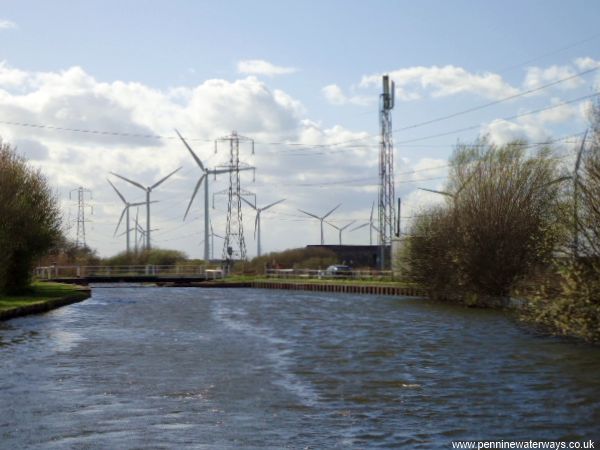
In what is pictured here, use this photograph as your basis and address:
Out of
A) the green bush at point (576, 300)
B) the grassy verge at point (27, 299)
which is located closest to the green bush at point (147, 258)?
the grassy verge at point (27, 299)

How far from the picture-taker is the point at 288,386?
749 inches

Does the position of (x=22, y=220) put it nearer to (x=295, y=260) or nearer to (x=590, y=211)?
(x=590, y=211)

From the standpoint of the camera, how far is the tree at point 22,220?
1603 inches

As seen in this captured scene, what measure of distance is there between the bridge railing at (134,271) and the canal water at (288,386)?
180 feet

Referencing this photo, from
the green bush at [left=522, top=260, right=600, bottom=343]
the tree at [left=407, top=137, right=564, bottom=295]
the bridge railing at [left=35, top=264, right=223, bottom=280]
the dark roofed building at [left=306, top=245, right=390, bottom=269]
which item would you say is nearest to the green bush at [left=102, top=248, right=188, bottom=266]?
the bridge railing at [left=35, top=264, right=223, bottom=280]

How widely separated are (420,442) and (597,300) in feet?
44.4

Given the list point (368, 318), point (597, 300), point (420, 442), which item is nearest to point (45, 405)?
point (420, 442)

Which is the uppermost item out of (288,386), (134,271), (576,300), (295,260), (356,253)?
(356,253)

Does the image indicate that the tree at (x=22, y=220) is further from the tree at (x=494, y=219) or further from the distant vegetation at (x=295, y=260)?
the distant vegetation at (x=295, y=260)

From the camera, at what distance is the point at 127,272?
95688mm

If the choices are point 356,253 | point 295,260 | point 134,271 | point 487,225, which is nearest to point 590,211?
point 487,225

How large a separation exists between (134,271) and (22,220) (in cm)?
5259

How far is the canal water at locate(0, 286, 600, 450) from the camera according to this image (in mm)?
14039

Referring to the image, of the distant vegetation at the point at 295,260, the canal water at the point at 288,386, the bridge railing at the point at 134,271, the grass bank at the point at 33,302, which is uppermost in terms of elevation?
the distant vegetation at the point at 295,260
